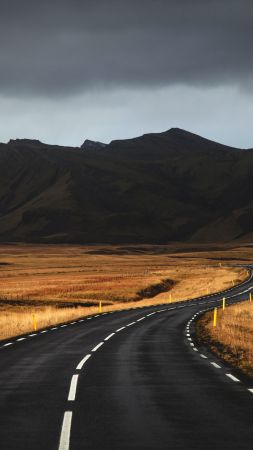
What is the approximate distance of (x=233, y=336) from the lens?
3031cm

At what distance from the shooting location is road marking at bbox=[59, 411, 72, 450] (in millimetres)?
10205

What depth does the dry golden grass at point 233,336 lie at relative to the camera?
22383mm

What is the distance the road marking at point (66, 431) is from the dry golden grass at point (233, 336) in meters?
7.54

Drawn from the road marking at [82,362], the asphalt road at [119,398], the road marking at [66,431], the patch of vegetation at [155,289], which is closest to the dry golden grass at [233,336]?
the asphalt road at [119,398]

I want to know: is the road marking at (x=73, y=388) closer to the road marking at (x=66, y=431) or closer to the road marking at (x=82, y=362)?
the road marking at (x=66, y=431)

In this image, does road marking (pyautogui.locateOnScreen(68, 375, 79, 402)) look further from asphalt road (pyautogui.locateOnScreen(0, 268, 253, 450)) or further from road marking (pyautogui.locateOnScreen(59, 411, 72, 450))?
road marking (pyautogui.locateOnScreen(59, 411, 72, 450))

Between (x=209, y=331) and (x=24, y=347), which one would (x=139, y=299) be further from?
(x=24, y=347)

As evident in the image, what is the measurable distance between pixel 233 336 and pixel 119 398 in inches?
643

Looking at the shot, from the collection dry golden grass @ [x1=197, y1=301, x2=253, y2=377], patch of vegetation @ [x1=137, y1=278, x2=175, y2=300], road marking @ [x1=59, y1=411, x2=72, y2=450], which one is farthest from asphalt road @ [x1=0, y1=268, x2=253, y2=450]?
patch of vegetation @ [x1=137, y1=278, x2=175, y2=300]

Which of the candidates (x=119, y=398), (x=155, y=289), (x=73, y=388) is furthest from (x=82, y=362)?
(x=155, y=289)

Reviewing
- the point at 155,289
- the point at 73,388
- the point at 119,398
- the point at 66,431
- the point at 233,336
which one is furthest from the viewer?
the point at 155,289

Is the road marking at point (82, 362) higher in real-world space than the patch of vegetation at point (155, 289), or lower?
lower

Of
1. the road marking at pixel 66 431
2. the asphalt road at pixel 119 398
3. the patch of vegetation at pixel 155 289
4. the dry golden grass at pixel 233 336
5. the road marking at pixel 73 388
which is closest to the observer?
the road marking at pixel 66 431

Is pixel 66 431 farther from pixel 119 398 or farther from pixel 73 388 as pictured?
pixel 73 388
